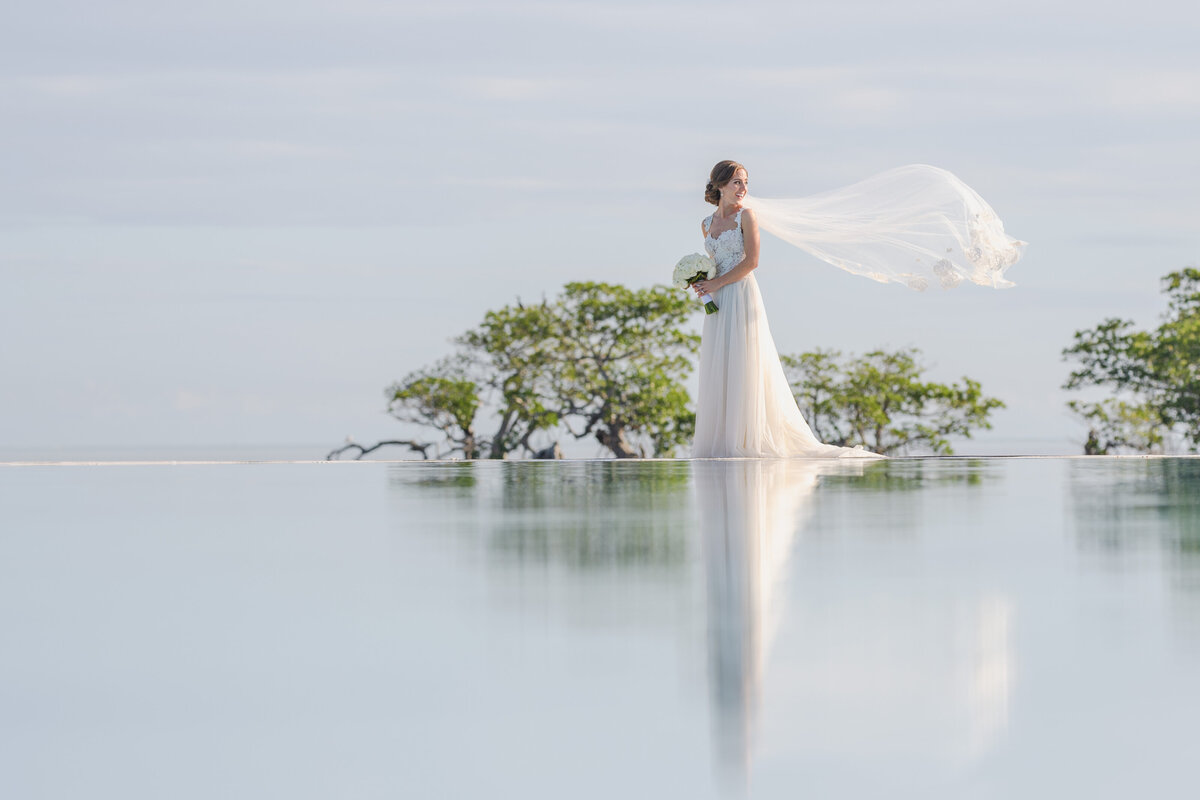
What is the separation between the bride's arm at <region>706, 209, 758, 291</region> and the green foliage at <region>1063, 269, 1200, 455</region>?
8.29m

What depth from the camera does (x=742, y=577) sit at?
2.38 m

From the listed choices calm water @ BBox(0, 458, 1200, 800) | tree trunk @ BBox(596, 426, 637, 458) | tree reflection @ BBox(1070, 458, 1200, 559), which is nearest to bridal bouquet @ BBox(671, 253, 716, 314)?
tree reflection @ BBox(1070, 458, 1200, 559)

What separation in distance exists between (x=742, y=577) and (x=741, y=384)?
5.92 metres

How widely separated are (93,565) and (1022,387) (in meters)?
14.2

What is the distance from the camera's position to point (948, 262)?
8.02 metres

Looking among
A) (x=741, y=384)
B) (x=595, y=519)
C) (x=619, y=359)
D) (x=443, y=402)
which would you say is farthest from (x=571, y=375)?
(x=595, y=519)

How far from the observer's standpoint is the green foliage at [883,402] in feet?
51.4

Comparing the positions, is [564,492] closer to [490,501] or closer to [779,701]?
[490,501]

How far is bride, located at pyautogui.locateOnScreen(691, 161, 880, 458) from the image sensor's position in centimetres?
816

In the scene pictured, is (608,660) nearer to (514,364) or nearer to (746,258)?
(746,258)

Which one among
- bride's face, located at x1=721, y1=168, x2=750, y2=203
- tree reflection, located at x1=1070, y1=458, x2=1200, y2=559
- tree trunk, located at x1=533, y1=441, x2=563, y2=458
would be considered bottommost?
tree reflection, located at x1=1070, y1=458, x2=1200, y2=559

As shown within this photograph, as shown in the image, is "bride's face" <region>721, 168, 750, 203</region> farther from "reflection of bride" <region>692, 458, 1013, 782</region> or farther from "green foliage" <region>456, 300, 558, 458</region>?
"green foliage" <region>456, 300, 558, 458</region>

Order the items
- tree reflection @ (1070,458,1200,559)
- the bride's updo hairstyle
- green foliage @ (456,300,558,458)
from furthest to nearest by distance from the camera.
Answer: green foliage @ (456,300,558,458) → the bride's updo hairstyle → tree reflection @ (1070,458,1200,559)

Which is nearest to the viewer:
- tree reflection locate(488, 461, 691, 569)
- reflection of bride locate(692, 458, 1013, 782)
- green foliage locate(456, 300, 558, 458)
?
reflection of bride locate(692, 458, 1013, 782)
